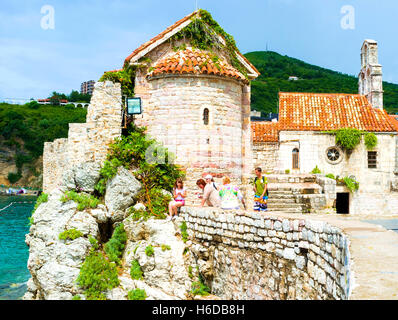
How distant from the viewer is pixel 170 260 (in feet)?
37.0

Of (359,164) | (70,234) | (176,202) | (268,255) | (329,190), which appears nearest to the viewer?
(268,255)

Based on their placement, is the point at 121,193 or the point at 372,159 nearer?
the point at 121,193

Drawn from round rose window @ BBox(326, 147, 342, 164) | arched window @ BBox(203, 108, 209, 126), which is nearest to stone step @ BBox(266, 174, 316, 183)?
arched window @ BBox(203, 108, 209, 126)

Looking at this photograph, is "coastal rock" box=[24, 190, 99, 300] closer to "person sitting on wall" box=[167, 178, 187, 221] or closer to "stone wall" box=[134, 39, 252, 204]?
"person sitting on wall" box=[167, 178, 187, 221]

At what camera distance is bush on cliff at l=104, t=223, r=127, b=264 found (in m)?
11.9

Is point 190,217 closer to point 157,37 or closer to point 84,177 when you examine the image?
point 84,177

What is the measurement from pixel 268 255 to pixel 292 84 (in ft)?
244

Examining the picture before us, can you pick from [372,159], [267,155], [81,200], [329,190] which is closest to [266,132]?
[267,155]

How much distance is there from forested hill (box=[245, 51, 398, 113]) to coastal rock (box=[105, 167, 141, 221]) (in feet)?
191

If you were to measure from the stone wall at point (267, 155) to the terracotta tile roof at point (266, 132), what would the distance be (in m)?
0.33

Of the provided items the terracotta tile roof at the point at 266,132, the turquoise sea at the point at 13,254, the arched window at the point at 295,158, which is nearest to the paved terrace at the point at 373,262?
the turquoise sea at the point at 13,254

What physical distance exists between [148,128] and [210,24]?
4.77 meters

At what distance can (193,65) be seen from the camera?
45.3ft
